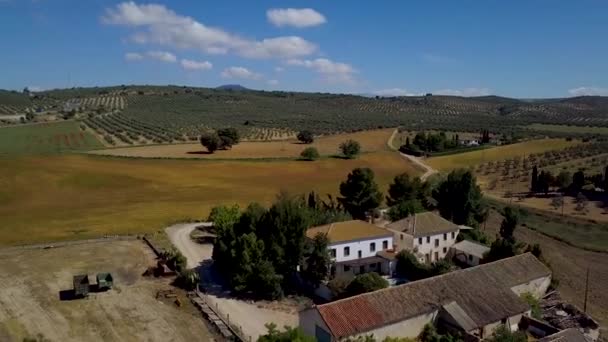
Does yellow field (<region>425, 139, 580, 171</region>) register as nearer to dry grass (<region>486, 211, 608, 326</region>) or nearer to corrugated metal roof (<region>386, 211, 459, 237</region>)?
dry grass (<region>486, 211, 608, 326</region>)

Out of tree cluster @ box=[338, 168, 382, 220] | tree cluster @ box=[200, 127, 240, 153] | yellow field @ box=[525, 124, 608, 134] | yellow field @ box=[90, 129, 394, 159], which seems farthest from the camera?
yellow field @ box=[525, 124, 608, 134]

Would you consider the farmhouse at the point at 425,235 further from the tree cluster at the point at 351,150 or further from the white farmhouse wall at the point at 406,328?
the tree cluster at the point at 351,150

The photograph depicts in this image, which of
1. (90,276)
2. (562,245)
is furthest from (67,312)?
(562,245)

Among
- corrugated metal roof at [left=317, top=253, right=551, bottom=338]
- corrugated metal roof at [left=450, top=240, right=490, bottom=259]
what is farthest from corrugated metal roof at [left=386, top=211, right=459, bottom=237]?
corrugated metal roof at [left=317, top=253, right=551, bottom=338]

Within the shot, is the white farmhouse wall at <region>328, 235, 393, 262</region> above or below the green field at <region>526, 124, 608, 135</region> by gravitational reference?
below

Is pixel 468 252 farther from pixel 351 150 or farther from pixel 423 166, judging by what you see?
pixel 351 150

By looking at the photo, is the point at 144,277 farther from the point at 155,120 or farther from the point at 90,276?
the point at 155,120

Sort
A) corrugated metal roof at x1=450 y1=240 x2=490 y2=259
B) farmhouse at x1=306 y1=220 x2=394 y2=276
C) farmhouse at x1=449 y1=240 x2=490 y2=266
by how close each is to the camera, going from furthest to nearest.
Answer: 1. corrugated metal roof at x1=450 y1=240 x2=490 y2=259
2. farmhouse at x1=449 y1=240 x2=490 y2=266
3. farmhouse at x1=306 y1=220 x2=394 y2=276
